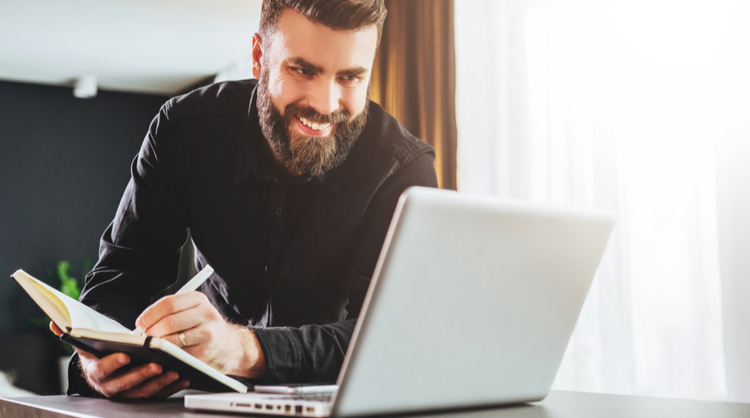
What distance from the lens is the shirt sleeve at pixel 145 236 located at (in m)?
1.14

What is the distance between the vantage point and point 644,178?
195cm

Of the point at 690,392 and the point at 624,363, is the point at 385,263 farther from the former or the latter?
the point at 624,363

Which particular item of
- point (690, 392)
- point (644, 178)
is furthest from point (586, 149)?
point (690, 392)

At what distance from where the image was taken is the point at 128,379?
0.77 meters

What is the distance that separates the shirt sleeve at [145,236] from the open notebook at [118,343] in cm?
36

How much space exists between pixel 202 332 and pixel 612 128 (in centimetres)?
172

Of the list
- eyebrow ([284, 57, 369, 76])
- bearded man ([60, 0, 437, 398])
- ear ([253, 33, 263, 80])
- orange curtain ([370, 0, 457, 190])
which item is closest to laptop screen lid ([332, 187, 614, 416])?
bearded man ([60, 0, 437, 398])

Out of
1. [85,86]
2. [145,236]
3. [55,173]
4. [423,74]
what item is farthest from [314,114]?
[55,173]

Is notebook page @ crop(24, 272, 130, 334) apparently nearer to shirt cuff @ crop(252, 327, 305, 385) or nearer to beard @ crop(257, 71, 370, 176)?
shirt cuff @ crop(252, 327, 305, 385)

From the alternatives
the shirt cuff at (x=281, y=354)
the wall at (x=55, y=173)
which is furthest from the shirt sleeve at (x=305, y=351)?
the wall at (x=55, y=173)

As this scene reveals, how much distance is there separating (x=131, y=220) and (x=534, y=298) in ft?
2.98

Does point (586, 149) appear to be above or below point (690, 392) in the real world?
above

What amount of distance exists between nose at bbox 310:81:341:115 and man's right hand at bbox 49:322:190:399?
71 centimetres

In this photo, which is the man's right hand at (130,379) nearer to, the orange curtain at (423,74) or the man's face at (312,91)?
the man's face at (312,91)
